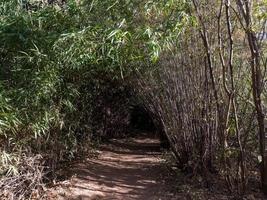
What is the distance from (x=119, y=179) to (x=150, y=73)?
1509 mm

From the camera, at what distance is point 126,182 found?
17.6 feet

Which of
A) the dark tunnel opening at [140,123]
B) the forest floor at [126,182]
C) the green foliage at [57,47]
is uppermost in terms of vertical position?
the green foliage at [57,47]

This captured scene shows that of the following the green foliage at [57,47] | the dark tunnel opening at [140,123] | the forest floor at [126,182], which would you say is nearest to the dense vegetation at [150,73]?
the green foliage at [57,47]

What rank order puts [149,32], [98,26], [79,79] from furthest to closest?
[79,79]
[98,26]
[149,32]

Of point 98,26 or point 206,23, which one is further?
point 206,23

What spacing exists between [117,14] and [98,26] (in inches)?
14.8

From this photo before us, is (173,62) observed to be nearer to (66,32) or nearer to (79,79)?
(79,79)

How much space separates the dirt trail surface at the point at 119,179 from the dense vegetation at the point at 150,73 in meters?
0.35

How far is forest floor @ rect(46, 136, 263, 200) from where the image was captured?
4.78 m

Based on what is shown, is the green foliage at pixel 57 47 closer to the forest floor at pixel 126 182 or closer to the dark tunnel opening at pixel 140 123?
the forest floor at pixel 126 182

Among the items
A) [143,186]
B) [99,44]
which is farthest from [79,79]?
[143,186]

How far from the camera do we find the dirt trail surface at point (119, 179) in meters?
4.83

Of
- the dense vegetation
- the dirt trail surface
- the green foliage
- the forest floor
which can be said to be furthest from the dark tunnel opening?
the green foliage

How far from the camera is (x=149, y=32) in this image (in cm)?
368
